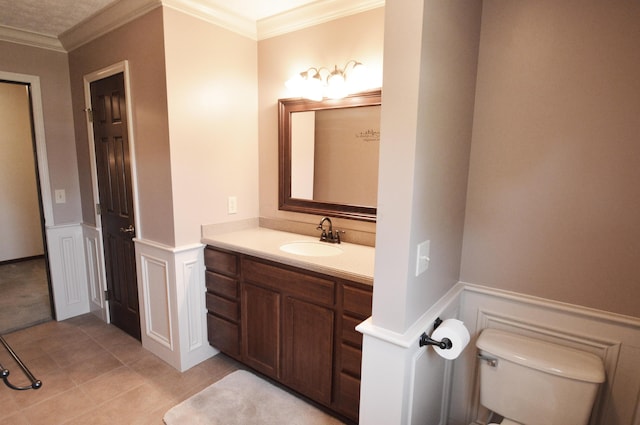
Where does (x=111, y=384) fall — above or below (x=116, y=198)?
below

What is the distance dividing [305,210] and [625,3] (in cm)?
191

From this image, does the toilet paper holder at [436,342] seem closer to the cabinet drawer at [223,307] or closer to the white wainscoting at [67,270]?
the cabinet drawer at [223,307]

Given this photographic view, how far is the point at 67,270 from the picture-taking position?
307 centimetres

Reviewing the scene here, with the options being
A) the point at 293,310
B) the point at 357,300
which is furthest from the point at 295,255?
the point at 357,300

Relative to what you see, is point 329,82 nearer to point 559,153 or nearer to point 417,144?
point 417,144

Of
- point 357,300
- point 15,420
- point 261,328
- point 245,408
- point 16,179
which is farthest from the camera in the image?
point 16,179

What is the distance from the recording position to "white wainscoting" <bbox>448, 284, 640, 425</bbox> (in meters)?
1.38

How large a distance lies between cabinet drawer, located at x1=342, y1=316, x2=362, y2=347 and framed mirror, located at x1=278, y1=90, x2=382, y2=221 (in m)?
0.69

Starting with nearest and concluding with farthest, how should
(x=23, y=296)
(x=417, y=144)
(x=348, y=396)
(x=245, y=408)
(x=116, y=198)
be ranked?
(x=417, y=144), (x=348, y=396), (x=245, y=408), (x=116, y=198), (x=23, y=296)

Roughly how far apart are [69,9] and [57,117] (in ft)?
3.37

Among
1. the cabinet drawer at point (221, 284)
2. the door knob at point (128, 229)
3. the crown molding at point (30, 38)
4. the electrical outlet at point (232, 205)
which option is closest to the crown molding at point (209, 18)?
the crown molding at point (30, 38)

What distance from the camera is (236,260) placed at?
7.20 ft

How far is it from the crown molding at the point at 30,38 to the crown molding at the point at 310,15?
1833mm

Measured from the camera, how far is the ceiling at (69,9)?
2.16m
